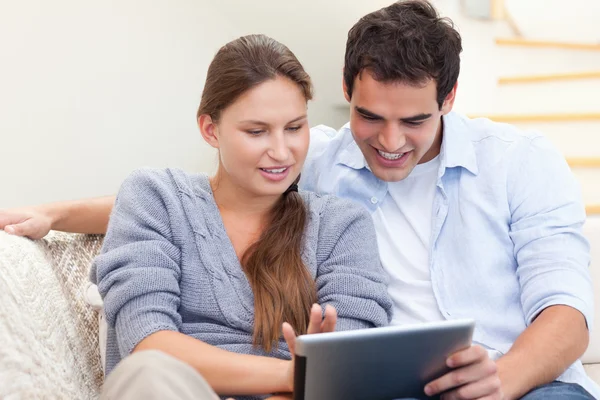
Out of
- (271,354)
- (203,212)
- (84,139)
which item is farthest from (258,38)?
(84,139)

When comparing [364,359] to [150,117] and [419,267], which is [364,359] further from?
[150,117]

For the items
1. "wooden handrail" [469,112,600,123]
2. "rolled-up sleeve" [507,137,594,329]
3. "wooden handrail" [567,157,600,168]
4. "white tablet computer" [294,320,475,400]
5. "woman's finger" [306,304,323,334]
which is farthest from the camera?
"wooden handrail" [469,112,600,123]

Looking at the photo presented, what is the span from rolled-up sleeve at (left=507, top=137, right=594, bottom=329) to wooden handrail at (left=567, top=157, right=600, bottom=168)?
1.27 metres

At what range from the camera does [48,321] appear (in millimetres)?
1389

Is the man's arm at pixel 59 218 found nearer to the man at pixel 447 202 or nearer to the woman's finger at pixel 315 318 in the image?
the man at pixel 447 202

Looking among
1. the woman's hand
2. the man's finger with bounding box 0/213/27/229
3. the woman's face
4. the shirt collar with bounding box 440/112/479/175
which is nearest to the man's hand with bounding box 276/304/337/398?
the woman's hand

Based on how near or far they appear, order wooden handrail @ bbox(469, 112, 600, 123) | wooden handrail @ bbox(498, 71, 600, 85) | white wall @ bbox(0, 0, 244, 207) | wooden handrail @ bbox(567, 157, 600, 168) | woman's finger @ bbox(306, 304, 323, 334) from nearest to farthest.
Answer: woman's finger @ bbox(306, 304, 323, 334) < white wall @ bbox(0, 0, 244, 207) < wooden handrail @ bbox(567, 157, 600, 168) < wooden handrail @ bbox(469, 112, 600, 123) < wooden handrail @ bbox(498, 71, 600, 85)

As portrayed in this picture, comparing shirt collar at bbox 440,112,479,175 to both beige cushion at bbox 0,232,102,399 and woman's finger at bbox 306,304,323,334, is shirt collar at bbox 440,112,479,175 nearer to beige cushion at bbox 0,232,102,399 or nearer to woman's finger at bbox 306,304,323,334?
woman's finger at bbox 306,304,323,334

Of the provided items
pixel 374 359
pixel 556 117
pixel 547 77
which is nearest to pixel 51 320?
pixel 374 359

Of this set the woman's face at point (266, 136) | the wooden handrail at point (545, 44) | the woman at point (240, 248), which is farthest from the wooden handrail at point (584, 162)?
the woman's face at point (266, 136)

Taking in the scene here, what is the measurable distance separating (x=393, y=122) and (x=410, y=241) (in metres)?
0.25

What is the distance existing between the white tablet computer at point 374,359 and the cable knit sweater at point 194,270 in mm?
224

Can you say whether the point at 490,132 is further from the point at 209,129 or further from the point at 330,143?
the point at 209,129

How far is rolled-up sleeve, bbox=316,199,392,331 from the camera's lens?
1364 millimetres
